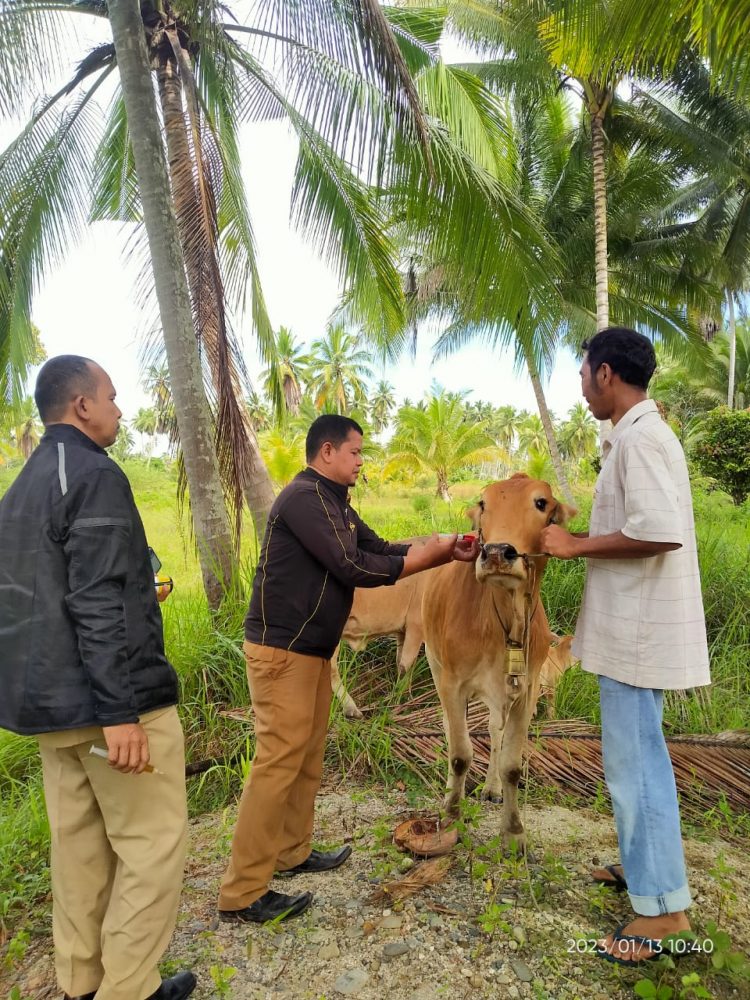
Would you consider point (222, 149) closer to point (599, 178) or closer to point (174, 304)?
point (174, 304)

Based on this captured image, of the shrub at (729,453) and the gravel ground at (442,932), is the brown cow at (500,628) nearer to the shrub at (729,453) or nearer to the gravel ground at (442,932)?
the gravel ground at (442,932)

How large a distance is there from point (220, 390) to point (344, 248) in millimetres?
2291

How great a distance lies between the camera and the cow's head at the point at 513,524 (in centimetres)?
246

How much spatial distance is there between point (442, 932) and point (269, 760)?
0.98 meters

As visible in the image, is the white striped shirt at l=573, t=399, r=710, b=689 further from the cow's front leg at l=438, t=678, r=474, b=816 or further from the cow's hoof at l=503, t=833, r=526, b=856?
the cow's hoof at l=503, t=833, r=526, b=856

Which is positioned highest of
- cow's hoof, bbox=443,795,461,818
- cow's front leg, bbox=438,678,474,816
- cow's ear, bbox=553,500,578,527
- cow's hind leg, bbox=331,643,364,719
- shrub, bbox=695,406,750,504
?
shrub, bbox=695,406,750,504

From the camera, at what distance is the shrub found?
14.6 m

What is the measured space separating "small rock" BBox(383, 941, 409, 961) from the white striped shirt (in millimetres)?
1321

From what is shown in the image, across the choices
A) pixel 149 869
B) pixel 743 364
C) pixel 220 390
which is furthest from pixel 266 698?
pixel 743 364

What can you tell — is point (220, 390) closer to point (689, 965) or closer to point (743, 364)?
point (689, 965)

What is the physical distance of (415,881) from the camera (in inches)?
116

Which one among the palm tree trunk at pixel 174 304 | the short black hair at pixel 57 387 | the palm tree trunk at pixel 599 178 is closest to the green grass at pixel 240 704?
the palm tree trunk at pixel 174 304

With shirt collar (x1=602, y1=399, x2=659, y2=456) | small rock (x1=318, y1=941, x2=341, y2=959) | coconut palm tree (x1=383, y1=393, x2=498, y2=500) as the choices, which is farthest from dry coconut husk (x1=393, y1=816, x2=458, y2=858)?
coconut palm tree (x1=383, y1=393, x2=498, y2=500)

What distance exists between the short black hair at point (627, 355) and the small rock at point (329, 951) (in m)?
2.48
